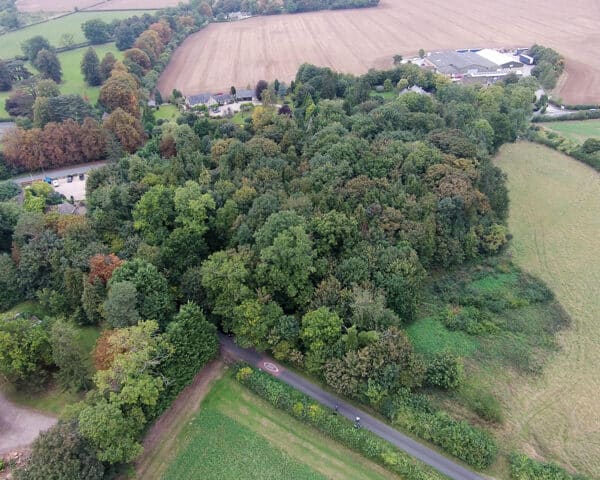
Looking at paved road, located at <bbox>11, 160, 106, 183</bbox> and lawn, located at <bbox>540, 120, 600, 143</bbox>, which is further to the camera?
lawn, located at <bbox>540, 120, 600, 143</bbox>

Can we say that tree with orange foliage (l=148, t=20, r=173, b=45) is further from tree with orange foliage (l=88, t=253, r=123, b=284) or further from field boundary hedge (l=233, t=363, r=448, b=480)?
field boundary hedge (l=233, t=363, r=448, b=480)

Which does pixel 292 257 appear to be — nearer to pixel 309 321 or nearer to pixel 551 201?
pixel 309 321

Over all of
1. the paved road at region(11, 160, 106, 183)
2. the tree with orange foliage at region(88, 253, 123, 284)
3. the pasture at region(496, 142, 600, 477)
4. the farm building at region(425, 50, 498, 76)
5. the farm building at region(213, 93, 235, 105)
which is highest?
the farm building at region(425, 50, 498, 76)

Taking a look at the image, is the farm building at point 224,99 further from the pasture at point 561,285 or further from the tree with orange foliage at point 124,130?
the pasture at point 561,285

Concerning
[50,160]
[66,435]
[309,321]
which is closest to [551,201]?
[309,321]

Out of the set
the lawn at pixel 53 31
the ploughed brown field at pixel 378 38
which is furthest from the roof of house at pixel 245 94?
the lawn at pixel 53 31

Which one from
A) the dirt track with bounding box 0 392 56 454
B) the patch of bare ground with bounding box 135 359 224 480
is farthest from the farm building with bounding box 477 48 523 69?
the dirt track with bounding box 0 392 56 454
